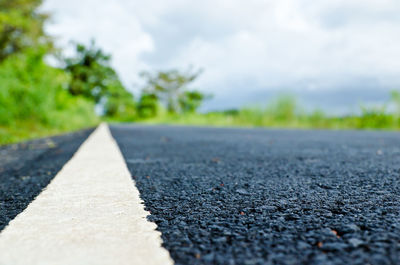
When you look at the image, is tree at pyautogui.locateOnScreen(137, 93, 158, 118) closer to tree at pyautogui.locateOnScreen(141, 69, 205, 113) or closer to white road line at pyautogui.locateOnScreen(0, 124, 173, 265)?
tree at pyautogui.locateOnScreen(141, 69, 205, 113)

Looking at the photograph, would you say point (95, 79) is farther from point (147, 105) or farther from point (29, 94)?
point (29, 94)

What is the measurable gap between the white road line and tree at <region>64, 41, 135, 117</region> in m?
43.3

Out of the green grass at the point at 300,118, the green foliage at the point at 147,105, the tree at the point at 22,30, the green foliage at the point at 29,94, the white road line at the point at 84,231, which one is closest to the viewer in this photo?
the white road line at the point at 84,231

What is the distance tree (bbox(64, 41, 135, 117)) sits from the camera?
42.9 meters

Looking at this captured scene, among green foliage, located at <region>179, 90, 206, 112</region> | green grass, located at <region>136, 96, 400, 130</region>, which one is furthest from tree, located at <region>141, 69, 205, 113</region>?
green grass, located at <region>136, 96, 400, 130</region>

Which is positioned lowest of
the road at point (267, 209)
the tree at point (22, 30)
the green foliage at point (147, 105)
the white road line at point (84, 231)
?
the white road line at point (84, 231)

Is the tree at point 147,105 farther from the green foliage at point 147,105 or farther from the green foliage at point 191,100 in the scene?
the green foliage at point 191,100

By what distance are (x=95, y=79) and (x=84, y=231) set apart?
148 ft

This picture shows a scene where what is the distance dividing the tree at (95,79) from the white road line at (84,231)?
1705 inches

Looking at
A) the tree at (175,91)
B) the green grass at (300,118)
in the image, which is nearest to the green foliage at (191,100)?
the tree at (175,91)

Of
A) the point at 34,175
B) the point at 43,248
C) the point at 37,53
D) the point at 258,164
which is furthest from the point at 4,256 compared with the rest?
the point at 37,53

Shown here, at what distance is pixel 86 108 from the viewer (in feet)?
67.6

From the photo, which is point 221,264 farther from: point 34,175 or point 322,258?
point 34,175

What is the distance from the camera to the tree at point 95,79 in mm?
42938
